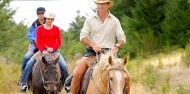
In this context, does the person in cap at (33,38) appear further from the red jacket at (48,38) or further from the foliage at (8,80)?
the foliage at (8,80)

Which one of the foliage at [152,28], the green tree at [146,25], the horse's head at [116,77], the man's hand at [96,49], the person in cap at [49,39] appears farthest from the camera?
the green tree at [146,25]

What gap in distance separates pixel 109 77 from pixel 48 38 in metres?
4.50

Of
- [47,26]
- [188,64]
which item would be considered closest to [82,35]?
[47,26]

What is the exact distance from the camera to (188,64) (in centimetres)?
1534

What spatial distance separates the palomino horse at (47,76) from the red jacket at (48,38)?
25 centimetres

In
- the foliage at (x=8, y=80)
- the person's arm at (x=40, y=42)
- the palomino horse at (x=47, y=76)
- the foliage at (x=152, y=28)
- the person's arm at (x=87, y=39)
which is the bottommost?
the foliage at (x=152, y=28)

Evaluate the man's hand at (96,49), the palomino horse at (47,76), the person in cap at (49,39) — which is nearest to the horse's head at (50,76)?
the palomino horse at (47,76)

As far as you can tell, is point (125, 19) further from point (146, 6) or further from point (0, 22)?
point (0, 22)

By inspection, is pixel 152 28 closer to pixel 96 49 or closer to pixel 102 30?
pixel 102 30

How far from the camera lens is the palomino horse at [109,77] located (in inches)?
237

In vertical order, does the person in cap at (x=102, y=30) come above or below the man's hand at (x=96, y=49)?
above

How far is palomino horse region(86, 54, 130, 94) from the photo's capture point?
6.01m

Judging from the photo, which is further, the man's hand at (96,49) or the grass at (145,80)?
the grass at (145,80)

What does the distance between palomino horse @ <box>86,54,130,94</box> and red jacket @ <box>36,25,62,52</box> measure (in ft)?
11.1
